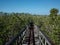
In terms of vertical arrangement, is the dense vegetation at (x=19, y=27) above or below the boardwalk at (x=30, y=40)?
below

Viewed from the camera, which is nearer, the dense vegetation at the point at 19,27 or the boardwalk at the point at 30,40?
the boardwalk at the point at 30,40

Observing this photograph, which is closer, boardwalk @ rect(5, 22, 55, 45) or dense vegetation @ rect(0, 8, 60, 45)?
boardwalk @ rect(5, 22, 55, 45)

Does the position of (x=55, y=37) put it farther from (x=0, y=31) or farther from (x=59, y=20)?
(x=0, y=31)

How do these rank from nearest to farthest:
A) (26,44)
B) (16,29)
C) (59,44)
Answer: (26,44) < (59,44) < (16,29)

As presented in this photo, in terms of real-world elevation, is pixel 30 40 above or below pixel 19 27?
above

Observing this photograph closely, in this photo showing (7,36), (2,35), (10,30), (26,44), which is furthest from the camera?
(10,30)

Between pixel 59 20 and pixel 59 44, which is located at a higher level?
pixel 59 20

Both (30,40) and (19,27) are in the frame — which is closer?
(30,40)

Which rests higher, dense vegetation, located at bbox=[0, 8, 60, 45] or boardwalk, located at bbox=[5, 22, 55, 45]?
boardwalk, located at bbox=[5, 22, 55, 45]

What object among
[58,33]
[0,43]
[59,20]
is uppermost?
[59,20]

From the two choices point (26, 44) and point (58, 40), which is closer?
point (26, 44)

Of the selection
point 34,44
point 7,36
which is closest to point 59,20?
point 7,36
